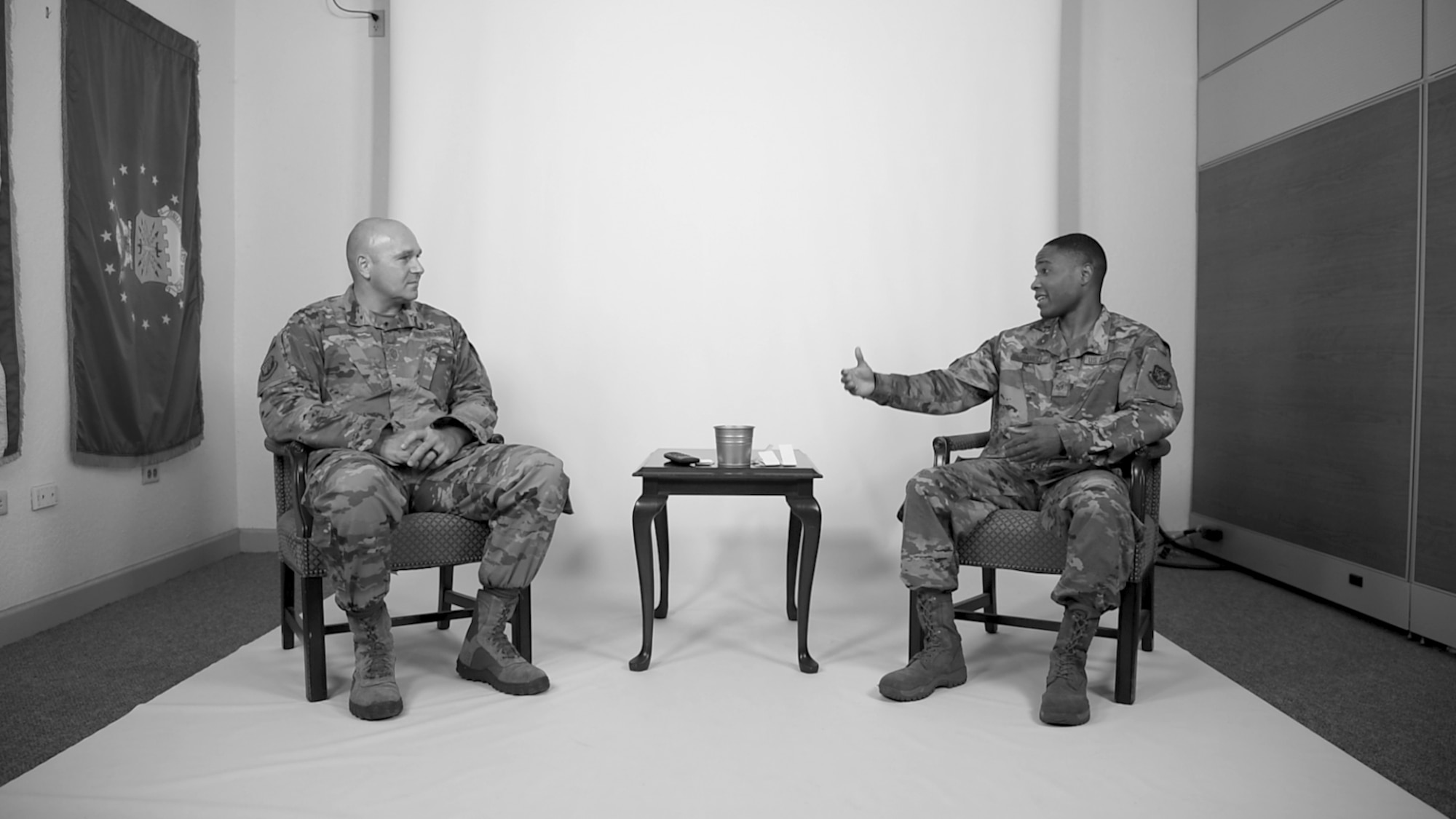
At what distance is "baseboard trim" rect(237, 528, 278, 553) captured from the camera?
156 inches

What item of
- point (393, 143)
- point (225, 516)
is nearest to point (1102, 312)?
point (393, 143)

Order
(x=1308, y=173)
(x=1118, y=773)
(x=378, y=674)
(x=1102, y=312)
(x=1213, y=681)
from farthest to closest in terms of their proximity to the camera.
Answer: (x=1308, y=173), (x=1102, y=312), (x=1213, y=681), (x=378, y=674), (x=1118, y=773)

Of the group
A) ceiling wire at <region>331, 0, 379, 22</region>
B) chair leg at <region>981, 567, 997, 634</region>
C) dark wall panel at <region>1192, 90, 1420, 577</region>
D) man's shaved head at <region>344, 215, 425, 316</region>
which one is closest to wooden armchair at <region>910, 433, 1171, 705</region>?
chair leg at <region>981, 567, 997, 634</region>

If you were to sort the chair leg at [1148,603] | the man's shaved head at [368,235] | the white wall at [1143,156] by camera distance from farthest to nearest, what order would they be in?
the white wall at [1143,156], the man's shaved head at [368,235], the chair leg at [1148,603]

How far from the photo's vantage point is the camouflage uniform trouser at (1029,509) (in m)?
2.17

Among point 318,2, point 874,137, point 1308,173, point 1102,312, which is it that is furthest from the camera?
point 318,2

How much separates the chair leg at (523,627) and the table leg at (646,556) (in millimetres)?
288

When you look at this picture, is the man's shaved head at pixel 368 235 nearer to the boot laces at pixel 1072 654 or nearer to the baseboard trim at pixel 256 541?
the baseboard trim at pixel 256 541

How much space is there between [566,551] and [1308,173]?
3.12 m

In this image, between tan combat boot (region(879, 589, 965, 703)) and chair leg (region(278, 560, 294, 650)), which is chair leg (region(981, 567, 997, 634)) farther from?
chair leg (region(278, 560, 294, 650))

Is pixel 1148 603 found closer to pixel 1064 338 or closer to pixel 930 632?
pixel 930 632

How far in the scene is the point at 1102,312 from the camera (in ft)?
8.82

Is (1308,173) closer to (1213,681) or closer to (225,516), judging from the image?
(1213,681)

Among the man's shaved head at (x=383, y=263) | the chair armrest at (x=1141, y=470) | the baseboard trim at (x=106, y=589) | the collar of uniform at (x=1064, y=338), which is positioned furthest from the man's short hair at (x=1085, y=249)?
the baseboard trim at (x=106, y=589)
